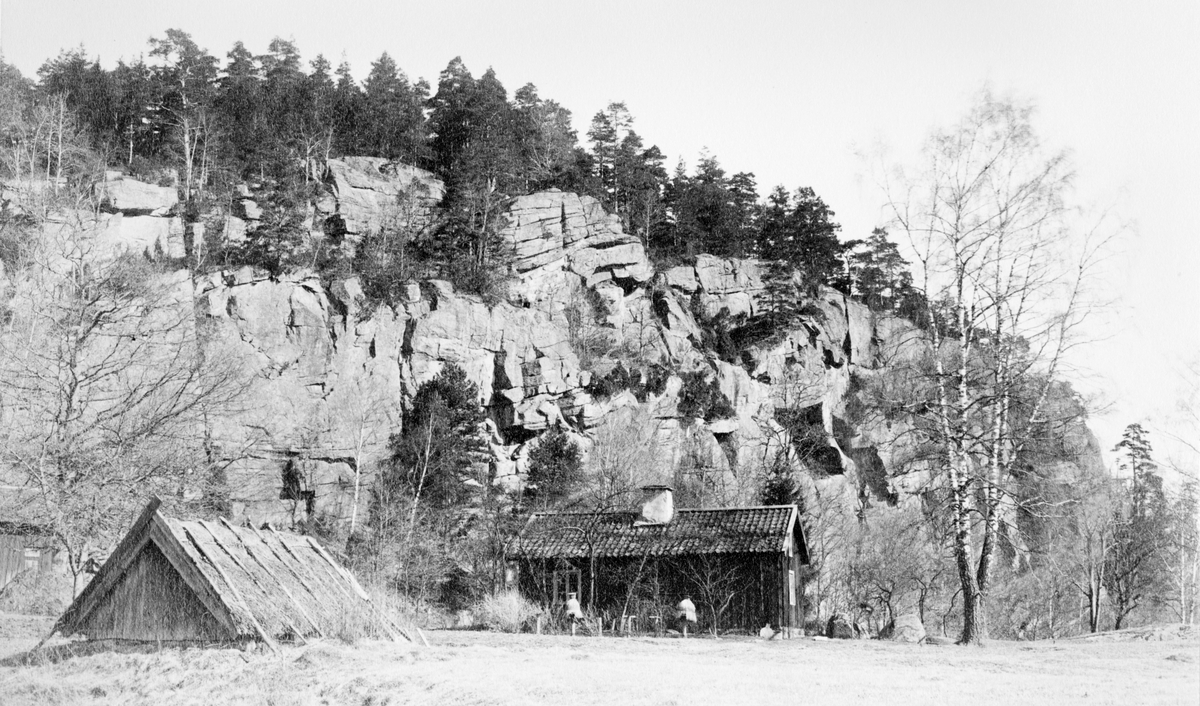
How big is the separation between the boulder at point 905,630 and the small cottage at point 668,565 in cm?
275

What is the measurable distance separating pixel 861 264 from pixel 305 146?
4658 cm

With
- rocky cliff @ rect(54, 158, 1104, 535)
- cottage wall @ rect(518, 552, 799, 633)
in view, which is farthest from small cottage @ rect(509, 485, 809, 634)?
rocky cliff @ rect(54, 158, 1104, 535)

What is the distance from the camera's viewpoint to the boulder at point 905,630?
93.5 ft

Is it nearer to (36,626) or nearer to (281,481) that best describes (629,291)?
(281,481)

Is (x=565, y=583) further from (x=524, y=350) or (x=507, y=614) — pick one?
(x=524, y=350)

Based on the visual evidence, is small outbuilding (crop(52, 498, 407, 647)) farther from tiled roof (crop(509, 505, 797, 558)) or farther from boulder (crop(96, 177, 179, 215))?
boulder (crop(96, 177, 179, 215))

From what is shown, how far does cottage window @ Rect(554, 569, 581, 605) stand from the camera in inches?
1166

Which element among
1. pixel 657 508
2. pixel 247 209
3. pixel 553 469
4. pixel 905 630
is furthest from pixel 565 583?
pixel 247 209

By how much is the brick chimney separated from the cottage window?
2.46 meters

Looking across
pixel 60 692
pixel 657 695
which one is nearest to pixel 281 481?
pixel 60 692

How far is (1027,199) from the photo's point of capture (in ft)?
65.0

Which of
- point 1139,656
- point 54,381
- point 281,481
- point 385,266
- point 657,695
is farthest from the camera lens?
point 385,266

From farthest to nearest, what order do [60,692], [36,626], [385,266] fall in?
1. [385,266]
2. [36,626]
3. [60,692]

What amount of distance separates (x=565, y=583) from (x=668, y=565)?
3.14m
